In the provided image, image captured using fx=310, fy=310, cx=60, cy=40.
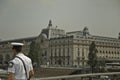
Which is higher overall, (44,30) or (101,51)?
(44,30)

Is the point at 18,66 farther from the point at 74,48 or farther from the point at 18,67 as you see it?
the point at 74,48

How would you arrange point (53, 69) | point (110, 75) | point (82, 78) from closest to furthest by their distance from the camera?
point (82, 78) < point (110, 75) < point (53, 69)

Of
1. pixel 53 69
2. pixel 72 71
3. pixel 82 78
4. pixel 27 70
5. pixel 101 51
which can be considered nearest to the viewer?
pixel 27 70

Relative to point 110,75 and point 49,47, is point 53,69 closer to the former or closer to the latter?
point 49,47

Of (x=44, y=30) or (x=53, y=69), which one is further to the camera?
(x=44, y=30)

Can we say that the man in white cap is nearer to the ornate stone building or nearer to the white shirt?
the white shirt

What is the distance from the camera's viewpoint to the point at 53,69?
2250cm

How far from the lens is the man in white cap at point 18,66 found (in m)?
1.32

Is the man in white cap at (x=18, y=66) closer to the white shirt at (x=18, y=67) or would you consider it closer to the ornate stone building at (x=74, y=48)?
the white shirt at (x=18, y=67)

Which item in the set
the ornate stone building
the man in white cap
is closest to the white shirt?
the man in white cap

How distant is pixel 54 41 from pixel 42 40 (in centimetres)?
172

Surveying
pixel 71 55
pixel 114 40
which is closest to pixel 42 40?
pixel 71 55

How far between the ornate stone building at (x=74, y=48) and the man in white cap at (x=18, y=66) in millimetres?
24197

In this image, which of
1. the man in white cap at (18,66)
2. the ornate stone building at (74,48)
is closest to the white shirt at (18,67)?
the man in white cap at (18,66)
